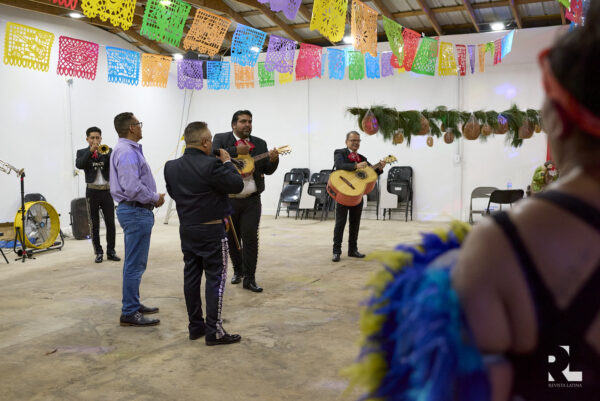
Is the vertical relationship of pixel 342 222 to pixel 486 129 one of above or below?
below

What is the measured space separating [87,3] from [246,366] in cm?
380

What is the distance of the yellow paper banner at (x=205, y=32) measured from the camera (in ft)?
20.6

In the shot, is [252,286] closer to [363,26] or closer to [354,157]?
[354,157]

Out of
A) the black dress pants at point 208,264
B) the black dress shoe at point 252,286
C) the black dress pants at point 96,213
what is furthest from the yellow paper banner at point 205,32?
the black dress pants at point 208,264

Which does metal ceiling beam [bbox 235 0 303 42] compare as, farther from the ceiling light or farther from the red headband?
the red headband

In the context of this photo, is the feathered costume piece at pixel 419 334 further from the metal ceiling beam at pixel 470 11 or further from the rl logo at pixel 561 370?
the metal ceiling beam at pixel 470 11

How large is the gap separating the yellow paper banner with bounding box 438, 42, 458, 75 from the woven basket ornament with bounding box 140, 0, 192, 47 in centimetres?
405

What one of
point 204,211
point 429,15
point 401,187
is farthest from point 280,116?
point 204,211

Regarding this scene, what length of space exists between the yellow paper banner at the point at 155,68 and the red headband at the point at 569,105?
768 cm

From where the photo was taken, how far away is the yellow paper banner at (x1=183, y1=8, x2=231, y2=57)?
20.6 feet

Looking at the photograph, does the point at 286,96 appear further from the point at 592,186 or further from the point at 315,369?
the point at 592,186

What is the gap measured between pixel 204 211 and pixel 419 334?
2755 mm

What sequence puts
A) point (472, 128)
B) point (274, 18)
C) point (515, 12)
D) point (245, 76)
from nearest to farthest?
point (472, 128), point (515, 12), point (245, 76), point (274, 18)

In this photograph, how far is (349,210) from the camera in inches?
253
